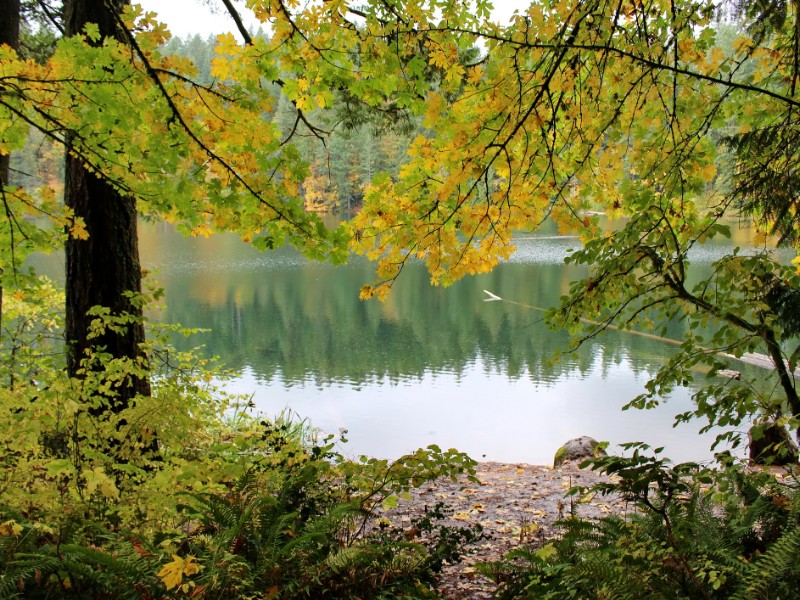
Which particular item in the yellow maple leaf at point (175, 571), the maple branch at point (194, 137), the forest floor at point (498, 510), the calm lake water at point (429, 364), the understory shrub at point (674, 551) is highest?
the maple branch at point (194, 137)

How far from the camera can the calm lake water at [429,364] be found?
909 centimetres

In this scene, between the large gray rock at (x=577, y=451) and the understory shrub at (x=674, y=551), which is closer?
the understory shrub at (x=674, y=551)

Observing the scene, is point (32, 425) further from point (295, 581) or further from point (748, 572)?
point (748, 572)

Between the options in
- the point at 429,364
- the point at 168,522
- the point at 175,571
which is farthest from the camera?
the point at 429,364

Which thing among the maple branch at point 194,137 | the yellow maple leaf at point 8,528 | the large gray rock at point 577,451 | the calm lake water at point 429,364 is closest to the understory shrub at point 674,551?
the maple branch at point 194,137

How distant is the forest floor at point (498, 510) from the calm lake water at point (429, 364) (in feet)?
7.38

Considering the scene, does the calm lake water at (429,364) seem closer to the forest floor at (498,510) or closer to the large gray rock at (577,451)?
the large gray rock at (577,451)

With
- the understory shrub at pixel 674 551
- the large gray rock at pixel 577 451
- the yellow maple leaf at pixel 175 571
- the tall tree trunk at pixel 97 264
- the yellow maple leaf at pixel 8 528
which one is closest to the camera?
the yellow maple leaf at pixel 175 571

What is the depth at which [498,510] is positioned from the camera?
4.68 metres

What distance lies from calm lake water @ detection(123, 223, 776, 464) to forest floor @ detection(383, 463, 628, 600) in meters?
2.25

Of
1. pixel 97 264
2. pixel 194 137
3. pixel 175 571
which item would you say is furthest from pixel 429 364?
pixel 175 571

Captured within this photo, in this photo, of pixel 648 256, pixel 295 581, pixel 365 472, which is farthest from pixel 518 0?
pixel 295 581

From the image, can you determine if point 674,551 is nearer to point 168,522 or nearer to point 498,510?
point 168,522

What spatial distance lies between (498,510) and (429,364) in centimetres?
814
